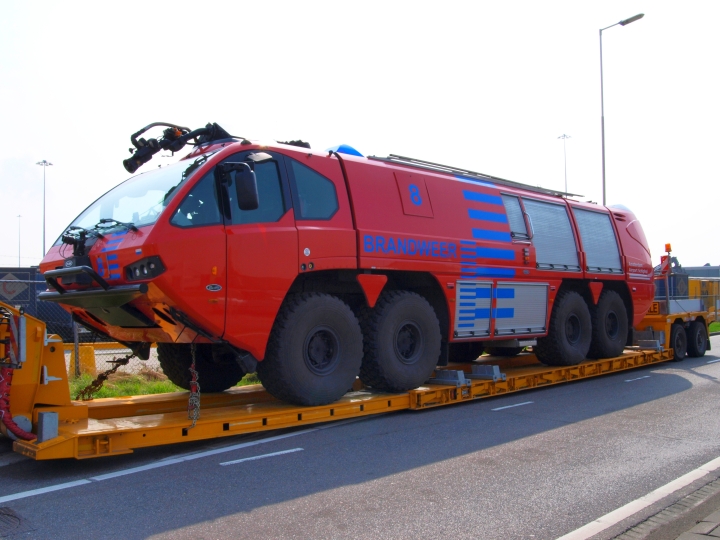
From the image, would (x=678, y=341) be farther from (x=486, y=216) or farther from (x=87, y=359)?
(x=87, y=359)

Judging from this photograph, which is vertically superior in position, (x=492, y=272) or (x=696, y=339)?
(x=492, y=272)

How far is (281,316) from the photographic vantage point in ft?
22.4

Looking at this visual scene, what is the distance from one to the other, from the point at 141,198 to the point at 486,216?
16.0ft

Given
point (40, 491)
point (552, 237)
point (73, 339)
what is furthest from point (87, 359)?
point (552, 237)

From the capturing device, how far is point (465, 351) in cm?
1177

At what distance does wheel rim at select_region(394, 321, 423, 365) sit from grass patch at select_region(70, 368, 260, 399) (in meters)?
2.86

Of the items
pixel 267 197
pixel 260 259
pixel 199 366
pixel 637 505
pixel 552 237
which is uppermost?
pixel 267 197

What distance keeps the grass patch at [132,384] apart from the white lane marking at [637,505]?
243 inches

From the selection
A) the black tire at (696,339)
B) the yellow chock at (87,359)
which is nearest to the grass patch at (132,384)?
the yellow chock at (87,359)

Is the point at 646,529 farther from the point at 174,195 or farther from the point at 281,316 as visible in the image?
the point at 174,195

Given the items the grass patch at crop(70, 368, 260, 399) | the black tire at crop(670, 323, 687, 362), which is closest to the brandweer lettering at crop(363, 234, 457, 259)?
the grass patch at crop(70, 368, 260, 399)

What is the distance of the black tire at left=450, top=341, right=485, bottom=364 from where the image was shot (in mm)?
11703

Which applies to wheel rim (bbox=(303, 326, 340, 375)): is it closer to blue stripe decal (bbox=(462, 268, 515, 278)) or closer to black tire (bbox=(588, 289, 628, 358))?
blue stripe decal (bbox=(462, 268, 515, 278))

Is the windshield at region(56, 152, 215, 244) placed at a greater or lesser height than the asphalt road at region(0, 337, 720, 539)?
greater
